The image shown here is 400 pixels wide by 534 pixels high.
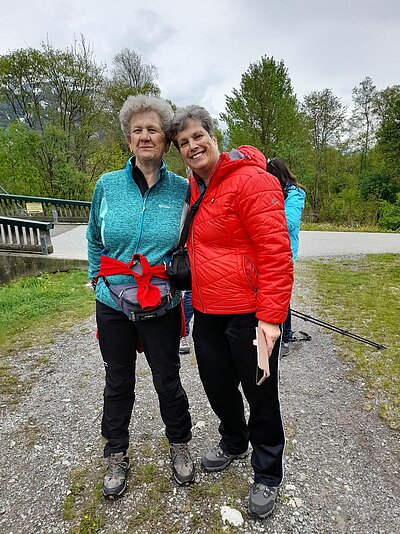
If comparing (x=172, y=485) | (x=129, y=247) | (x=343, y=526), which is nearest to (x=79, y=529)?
(x=172, y=485)

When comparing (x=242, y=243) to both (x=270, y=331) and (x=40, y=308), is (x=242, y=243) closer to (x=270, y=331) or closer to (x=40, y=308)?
(x=270, y=331)

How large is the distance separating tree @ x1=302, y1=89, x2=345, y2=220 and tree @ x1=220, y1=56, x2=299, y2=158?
7.35 metres

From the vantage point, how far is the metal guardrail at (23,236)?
8.22 meters

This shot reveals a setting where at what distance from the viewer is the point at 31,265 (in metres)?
8.19

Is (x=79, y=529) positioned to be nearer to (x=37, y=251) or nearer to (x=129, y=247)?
(x=129, y=247)

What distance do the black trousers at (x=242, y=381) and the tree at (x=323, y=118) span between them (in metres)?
27.4

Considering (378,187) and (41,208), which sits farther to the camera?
(378,187)

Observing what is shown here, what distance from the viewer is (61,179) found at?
1711 cm

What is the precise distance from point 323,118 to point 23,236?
24.1 metres

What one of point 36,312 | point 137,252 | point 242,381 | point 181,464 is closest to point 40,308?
point 36,312

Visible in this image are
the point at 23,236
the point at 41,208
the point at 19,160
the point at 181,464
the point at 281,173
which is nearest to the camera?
the point at 181,464

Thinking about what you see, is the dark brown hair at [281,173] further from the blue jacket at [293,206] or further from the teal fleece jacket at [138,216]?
the teal fleece jacket at [138,216]

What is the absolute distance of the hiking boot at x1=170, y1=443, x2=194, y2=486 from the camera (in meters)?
2.27

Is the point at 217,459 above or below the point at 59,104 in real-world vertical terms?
below
